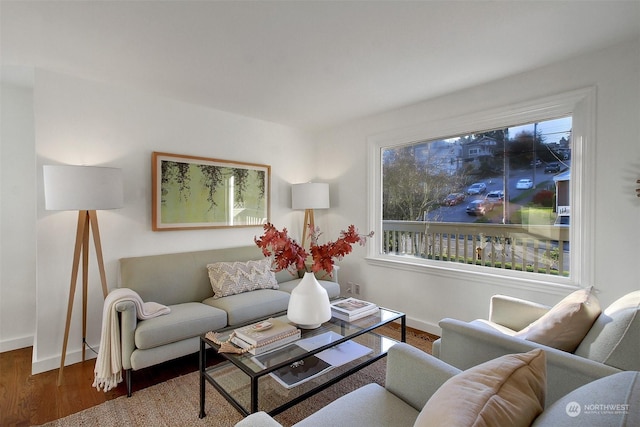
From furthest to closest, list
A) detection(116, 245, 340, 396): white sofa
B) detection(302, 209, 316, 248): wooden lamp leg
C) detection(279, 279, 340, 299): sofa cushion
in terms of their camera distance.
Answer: detection(302, 209, 316, 248): wooden lamp leg, detection(279, 279, 340, 299): sofa cushion, detection(116, 245, 340, 396): white sofa

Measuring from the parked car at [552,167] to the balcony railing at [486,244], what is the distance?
455mm

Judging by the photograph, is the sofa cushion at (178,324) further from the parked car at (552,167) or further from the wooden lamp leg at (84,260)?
the parked car at (552,167)

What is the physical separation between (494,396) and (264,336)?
132 centimetres

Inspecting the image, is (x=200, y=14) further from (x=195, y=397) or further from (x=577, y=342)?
(x=577, y=342)

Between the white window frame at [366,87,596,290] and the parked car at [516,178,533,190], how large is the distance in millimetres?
306

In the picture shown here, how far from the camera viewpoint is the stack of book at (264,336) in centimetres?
175

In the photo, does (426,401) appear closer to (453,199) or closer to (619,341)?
(619,341)

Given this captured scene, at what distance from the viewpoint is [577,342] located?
1.43m

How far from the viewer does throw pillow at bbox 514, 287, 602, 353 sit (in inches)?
56.2

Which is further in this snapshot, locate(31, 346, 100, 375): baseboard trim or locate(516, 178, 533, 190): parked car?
locate(516, 178, 533, 190): parked car

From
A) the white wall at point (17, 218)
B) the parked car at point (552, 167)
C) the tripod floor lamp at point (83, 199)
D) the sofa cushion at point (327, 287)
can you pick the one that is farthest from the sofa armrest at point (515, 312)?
the white wall at point (17, 218)

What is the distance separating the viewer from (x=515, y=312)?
2.04 metres

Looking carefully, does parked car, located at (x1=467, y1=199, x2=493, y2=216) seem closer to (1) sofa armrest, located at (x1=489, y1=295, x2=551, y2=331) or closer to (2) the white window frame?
(2) the white window frame

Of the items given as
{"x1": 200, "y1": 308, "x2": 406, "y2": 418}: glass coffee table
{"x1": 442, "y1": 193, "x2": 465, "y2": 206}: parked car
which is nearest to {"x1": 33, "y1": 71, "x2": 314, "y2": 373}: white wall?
{"x1": 200, "y1": 308, "x2": 406, "y2": 418}: glass coffee table
